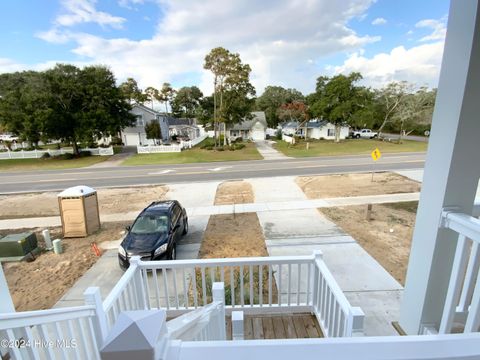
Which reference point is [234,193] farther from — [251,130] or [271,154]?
[251,130]

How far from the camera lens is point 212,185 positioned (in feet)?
45.6

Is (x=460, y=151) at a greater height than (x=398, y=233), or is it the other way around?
(x=460, y=151)

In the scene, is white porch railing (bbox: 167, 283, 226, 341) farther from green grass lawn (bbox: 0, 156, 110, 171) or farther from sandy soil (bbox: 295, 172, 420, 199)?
green grass lawn (bbox: 0, 156, 110, 171)

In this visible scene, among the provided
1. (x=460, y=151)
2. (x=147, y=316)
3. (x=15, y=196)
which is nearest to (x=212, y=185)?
(x=15, y=196)

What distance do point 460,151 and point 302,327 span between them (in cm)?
266

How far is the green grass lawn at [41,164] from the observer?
2173 cm

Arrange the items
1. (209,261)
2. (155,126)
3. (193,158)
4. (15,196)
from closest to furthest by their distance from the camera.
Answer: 1. (209,261)
2. (15,196)
3. (193,158)
4. (155,126)

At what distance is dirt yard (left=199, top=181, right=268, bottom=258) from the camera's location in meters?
6.57

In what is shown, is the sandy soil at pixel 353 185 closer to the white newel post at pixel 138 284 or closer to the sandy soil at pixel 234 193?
the sandy soil at pixel 234 193

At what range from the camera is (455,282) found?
199 cm

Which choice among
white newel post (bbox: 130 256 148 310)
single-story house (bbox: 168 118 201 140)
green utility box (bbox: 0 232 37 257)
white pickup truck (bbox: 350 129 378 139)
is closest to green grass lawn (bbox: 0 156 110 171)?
green utility box (bbox: 0 232 37 257)

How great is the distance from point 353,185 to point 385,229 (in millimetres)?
5598

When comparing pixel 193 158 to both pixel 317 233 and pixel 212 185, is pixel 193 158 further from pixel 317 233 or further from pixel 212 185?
pixel 317 233

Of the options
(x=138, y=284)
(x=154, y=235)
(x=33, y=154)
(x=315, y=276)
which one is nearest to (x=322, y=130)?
(x=33, y=154)
